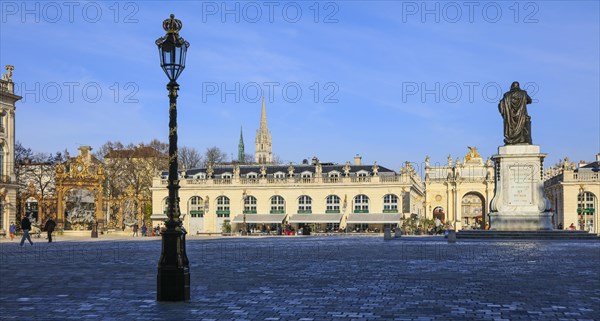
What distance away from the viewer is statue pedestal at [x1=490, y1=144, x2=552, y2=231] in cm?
3922

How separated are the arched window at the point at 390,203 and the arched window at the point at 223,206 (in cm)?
1874

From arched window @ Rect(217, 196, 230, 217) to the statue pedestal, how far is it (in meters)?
52.9

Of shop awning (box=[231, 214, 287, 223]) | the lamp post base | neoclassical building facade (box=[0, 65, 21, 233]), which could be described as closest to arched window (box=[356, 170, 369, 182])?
shop awning (box=[231, 214, 287, 223])

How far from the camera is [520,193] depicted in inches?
1559

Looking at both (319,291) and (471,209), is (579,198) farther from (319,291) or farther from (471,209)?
(319,291)

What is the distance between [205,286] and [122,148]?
3637 inches

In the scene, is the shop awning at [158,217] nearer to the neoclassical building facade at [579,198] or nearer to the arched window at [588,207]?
the neoclassical building facade at [579,198]

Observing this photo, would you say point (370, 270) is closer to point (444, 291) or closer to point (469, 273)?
point (469, 273)

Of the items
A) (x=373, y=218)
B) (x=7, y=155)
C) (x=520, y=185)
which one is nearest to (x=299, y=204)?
(x=373, y=218)

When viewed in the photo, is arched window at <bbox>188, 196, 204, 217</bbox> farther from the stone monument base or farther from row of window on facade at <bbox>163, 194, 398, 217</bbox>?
the stone monument base

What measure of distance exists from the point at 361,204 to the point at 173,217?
239ft

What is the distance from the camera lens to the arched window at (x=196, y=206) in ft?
296

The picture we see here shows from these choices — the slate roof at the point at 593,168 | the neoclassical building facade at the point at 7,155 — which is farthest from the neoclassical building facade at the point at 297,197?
the neoclassical building facade at the point at 7,155

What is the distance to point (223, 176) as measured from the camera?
9150 cm
